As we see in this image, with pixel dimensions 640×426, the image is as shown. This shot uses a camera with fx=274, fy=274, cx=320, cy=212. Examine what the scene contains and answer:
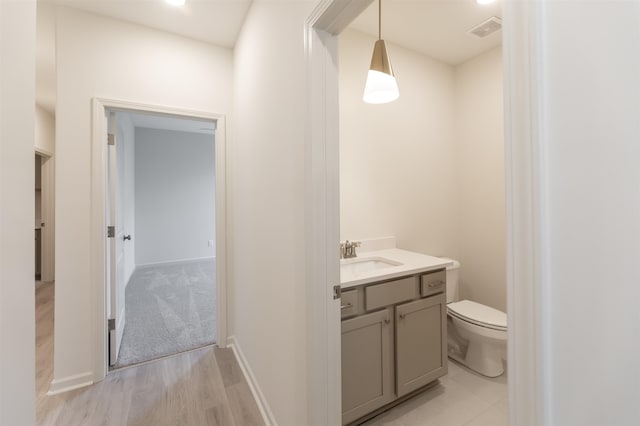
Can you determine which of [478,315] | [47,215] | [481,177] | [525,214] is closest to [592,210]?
[525,214]

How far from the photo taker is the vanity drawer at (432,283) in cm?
171

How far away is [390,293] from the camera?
1578 millimetres

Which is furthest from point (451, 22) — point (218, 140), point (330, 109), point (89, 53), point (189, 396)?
point (189, 396)

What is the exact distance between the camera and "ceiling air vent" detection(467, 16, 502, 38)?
82.5 inches

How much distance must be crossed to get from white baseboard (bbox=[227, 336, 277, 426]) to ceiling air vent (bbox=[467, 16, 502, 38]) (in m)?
3.08

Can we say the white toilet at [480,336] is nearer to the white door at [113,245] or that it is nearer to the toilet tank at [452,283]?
the toilet tank at [452,283]

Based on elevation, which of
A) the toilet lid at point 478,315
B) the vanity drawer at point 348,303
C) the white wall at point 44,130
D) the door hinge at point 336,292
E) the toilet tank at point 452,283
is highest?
the white wall at point 44,130

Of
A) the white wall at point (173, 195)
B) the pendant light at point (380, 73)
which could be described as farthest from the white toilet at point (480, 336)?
the white wall at point (173, 195)

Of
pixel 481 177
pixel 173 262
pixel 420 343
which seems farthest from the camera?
pixel 173 262

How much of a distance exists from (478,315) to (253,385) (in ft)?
5.53

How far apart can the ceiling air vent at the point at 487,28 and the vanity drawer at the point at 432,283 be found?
1.94 m

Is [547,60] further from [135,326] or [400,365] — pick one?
[135,326]

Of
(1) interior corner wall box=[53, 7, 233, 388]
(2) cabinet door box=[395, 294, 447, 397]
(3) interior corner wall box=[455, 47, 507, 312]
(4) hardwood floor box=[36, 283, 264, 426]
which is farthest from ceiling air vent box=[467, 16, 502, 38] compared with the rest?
(4) hardwood floor box=[36, 283, 264, 426]

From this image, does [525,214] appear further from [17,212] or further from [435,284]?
[435,284]
